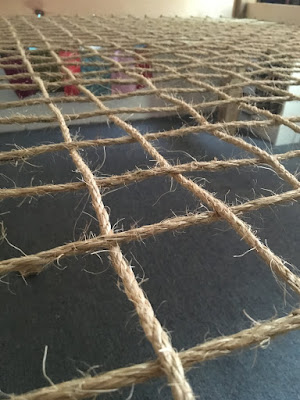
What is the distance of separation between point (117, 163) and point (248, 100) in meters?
0.94

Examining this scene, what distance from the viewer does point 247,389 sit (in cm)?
63

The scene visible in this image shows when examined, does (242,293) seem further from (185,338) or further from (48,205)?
(48,205)

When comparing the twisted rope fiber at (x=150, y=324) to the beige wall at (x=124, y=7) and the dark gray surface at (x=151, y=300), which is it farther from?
the beige wall at (x=124, y=7)

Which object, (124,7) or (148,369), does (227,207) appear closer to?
(148,369)

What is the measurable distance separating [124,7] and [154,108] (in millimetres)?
1520

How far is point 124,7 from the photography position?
183 cm

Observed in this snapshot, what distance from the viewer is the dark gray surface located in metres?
0.66

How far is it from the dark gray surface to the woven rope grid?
10cm

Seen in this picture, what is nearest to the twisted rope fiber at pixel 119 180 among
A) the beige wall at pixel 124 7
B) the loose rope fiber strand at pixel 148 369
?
the loose rope fiber strand at pixel 148 369

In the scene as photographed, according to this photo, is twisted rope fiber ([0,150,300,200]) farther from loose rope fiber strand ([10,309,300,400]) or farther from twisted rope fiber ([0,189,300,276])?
loose rope fiber strand ([10,309,300,400])

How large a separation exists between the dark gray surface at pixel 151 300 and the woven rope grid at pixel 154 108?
99 millimetres

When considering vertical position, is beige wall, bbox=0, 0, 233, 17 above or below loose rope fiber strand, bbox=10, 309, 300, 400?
above

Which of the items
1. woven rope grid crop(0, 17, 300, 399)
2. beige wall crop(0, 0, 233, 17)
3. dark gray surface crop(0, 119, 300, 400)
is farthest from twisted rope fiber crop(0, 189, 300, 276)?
beige wall crop(0, 0, 233, 17)

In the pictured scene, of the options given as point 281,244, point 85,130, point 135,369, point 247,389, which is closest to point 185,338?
point 247,389
